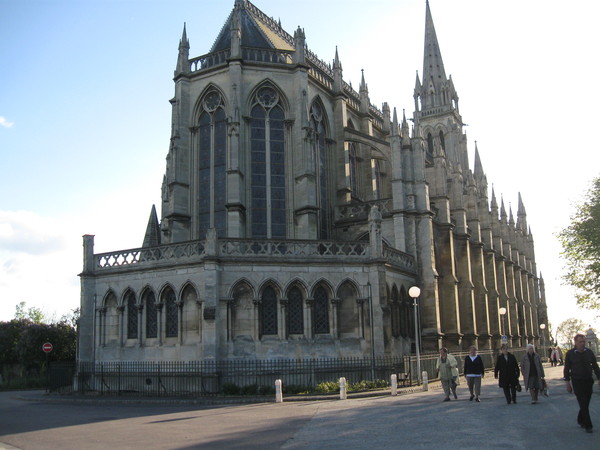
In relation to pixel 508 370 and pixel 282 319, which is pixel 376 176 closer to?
pixel 282 319

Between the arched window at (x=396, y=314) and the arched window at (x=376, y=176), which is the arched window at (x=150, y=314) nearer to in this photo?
the arched window at (x=396, y=314)

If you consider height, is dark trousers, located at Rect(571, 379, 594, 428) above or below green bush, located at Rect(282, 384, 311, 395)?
above

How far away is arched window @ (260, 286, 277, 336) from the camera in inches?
1004

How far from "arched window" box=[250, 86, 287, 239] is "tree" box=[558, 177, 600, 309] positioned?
19.1 metres

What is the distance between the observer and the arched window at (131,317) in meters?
27.4

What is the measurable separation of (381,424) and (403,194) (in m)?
21.7

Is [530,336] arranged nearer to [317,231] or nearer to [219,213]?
[317,231]

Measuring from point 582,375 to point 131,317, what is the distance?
20.8 meters

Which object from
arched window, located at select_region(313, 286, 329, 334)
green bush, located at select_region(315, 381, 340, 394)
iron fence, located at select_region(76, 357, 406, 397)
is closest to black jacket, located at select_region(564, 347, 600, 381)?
green bush, located at select_region(315, 381, 340, 394)

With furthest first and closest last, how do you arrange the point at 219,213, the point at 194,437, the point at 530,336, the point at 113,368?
the point at 530,336 < the point at 219,213 < the point at 113,368 < the point at 194,437

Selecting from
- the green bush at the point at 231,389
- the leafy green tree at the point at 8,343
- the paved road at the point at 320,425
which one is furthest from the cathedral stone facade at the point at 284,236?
the leafy green tree at the point at 8,343

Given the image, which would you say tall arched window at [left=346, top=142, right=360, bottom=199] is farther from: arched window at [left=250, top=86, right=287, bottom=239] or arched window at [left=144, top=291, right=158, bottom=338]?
arched window at [left=144, top=291, right=158, bottom=338]

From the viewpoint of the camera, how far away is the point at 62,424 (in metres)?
16.1

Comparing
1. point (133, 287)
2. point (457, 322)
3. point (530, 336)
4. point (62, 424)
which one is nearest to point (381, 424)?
point (62, 424)
